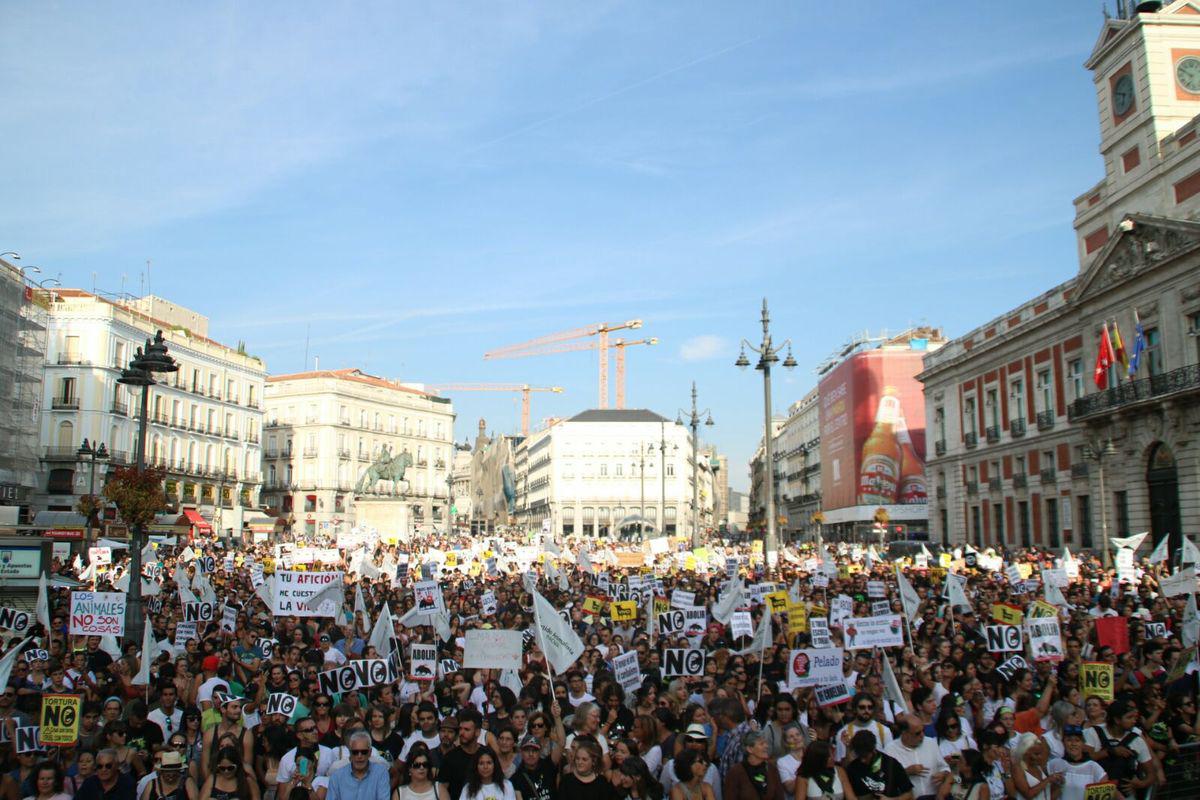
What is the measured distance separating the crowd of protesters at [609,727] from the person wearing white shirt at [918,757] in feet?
0.05

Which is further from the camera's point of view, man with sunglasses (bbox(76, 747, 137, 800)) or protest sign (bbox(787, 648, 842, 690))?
protest sign (bbox(787, 648, 842, 690))

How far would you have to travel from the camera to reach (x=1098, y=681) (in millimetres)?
9523

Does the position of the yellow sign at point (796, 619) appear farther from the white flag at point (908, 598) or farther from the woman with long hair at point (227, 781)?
the woman with long hair at point (227, 781)

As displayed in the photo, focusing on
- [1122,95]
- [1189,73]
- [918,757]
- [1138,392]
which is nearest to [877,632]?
[918,757]

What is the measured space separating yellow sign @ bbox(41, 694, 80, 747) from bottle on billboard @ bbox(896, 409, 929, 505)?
6819cm

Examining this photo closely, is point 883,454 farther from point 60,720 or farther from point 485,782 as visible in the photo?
point 485,782

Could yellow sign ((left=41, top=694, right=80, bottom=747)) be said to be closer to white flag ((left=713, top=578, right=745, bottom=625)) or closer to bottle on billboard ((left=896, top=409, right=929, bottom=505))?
white flag ((left=713, top=578, right=745, bottom=625))

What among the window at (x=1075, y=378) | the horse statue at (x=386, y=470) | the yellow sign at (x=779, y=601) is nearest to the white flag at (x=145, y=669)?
the yellow sign at (x=779, y=601)

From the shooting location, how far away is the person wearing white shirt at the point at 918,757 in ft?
24.1

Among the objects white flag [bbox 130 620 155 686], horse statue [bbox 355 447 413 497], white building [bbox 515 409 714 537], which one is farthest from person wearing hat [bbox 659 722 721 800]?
white building [bbox 515 409 714 537]

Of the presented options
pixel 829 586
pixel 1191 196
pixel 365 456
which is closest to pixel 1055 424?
pixel 1191 196

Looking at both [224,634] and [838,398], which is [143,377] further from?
[838,398]

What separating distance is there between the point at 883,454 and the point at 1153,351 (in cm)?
3411

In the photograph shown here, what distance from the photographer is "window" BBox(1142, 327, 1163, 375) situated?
37.5 meters
